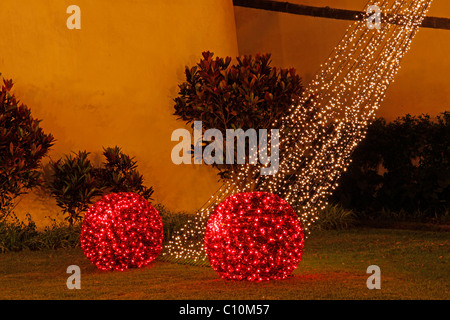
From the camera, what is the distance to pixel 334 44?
14930mm

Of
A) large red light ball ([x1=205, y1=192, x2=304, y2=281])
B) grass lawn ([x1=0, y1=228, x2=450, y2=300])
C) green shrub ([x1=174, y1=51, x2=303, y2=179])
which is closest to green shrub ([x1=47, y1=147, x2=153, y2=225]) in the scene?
grass lawn ([x1=0, y1=228, x2=450, y2=300])

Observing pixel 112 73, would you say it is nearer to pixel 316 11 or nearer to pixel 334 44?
pixel 334 44

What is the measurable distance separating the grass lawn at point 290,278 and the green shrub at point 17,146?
110 centimetres

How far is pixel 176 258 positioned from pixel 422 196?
591 centimetres

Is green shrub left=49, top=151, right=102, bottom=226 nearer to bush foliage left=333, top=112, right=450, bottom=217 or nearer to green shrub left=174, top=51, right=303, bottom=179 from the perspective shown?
green shrub left=174, top=51, right=303, bottom=179

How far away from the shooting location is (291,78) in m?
12.0

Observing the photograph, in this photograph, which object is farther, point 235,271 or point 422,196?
point 422,196

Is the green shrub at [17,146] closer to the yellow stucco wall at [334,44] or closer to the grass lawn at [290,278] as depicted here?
the grass lawn at [290,278]

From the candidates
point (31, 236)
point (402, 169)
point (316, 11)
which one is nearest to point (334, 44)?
point (316, 11)

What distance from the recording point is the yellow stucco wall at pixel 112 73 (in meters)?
11.0

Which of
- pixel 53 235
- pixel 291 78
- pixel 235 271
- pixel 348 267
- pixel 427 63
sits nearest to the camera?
pixel 235 271

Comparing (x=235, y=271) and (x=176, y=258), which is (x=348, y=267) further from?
(x=176, y=258)
